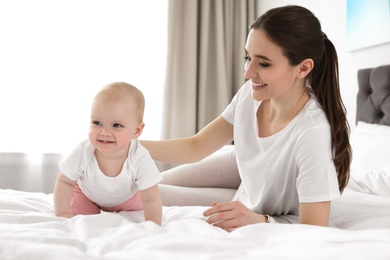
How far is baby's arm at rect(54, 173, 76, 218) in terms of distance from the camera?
1.55m

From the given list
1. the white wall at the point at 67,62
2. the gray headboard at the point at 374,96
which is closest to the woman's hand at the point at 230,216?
the gray headboard at the point at 374,96

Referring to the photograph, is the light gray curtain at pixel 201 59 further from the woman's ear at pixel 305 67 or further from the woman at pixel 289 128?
the woman's ear at pixel 305 67

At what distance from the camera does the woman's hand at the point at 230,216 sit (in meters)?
1.42

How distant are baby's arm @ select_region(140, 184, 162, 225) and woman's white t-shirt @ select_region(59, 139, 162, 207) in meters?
0.02

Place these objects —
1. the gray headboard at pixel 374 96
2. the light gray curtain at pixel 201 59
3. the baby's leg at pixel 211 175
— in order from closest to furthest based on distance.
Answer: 1. the baby's leg at pixel 211 175
2. the gray headboard at pixel 374 96
3. the light gray curtain at pixel 201 59

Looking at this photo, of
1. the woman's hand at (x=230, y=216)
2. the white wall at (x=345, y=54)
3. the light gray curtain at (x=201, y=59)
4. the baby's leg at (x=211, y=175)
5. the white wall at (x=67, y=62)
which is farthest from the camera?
the light gray curtain at (x=201, y=59)

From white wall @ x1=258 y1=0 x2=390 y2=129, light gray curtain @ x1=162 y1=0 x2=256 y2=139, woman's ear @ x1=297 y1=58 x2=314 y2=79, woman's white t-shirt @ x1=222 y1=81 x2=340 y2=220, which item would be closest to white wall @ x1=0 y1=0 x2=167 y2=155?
light gray curtain @ x1=162 y1=0 x2=256 y2=139

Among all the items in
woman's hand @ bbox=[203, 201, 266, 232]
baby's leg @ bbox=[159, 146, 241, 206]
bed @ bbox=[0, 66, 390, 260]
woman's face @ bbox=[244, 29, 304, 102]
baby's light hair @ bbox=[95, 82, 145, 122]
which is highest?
woman's face @ bbox=[244, 29, 304, 102]

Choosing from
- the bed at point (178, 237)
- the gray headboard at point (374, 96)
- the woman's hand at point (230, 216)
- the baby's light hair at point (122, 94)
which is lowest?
the woman's hand at point (230, 216)

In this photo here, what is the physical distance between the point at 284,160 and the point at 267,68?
0.31 m

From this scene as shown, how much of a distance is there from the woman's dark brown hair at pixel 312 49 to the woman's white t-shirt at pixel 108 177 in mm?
562

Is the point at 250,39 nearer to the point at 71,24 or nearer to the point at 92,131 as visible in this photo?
the point at 92,131

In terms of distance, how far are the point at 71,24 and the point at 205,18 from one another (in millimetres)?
1128

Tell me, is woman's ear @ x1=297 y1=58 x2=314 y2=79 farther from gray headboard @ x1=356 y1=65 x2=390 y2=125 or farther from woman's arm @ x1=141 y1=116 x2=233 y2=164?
gray headboard @ x1=356 y1=65 x2=390 y2=125
